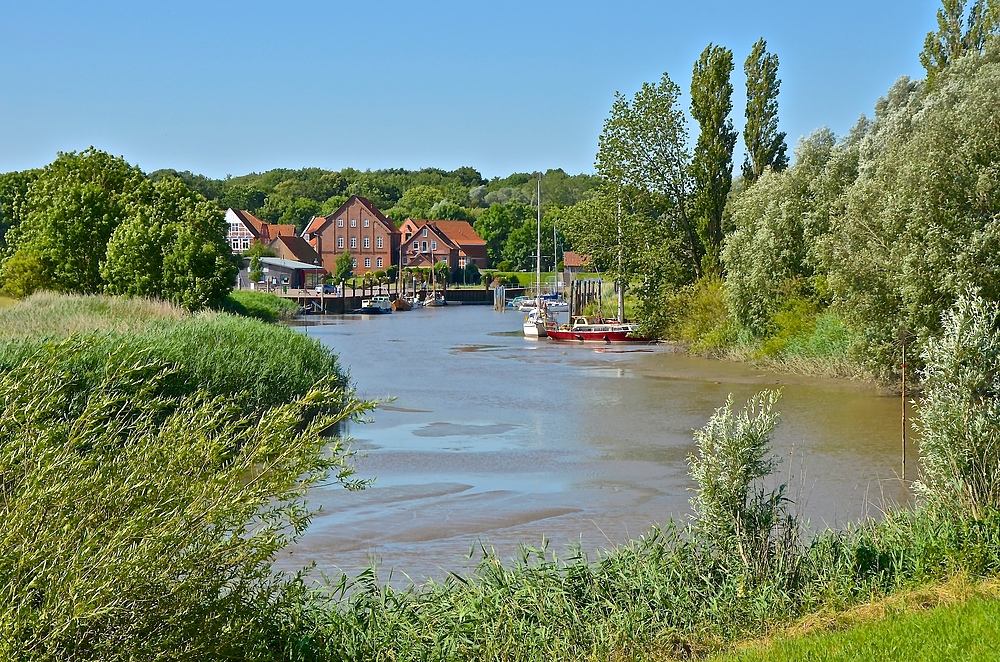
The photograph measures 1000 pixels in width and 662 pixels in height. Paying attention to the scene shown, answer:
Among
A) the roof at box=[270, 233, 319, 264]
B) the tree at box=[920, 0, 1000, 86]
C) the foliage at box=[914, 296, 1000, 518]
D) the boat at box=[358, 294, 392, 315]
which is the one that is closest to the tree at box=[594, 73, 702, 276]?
the tree at box=[920, 0, 1000, 86]

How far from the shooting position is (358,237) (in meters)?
125

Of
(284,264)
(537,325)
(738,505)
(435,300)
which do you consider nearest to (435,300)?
(435,300)

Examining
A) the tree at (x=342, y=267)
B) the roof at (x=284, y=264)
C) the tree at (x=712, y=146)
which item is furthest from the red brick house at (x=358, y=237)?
the tree at (x=712, y=146)

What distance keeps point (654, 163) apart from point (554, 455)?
26291 millimetres

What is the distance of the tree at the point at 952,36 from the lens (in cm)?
3009

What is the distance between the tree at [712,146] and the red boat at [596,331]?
19.0 feet

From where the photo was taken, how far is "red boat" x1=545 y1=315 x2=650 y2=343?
47594 millimetres

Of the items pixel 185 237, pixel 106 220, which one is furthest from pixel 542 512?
pixel 106 220

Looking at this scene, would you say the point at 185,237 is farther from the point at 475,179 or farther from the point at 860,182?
the point at 475,179

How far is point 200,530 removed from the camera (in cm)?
614

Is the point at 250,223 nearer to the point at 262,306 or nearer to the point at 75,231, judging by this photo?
the point at 262,306

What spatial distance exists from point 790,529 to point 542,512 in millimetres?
6341

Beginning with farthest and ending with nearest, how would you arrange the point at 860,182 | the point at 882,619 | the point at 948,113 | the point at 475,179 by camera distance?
the point at 475,179 < the point at 860,182 < the point at 948,113 < the point at 882,619

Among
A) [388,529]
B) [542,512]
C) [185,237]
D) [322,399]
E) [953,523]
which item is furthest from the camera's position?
[185,237]
